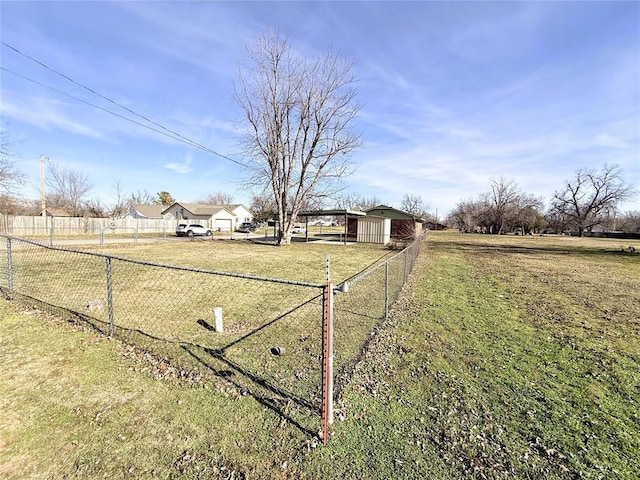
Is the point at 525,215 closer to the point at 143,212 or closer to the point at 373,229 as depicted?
the point at 373,229

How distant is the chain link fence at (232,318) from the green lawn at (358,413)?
0.84ft

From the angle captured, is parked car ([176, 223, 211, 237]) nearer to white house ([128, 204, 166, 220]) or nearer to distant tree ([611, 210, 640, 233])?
white house ([128, 204, 166, 220])

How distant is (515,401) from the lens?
3312 millimetres

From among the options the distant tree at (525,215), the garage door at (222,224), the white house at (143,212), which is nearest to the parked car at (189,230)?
the garage door at (222,224)

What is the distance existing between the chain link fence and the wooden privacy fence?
58.8 feet

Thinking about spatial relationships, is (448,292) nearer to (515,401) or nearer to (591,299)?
(591,299)

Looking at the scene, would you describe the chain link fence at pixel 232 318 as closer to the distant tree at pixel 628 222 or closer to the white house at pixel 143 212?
the white house at pixel 143 212

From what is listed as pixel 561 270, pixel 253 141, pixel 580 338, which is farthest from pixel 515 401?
pixel 253 141

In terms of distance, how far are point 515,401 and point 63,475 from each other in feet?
14.0

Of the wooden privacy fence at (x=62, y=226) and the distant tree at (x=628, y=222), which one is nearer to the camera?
the wooden privacy fence at (x=62, y=226)

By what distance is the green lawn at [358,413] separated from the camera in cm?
236

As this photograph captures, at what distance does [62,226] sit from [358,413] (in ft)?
A: 124

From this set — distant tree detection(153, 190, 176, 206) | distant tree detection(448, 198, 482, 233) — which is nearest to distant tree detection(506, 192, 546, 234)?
distant tree detection(448, 198, 482, 233)

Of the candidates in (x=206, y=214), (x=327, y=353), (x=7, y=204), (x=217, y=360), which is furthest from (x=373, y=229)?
(x=7, y=204)
